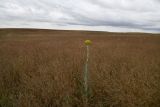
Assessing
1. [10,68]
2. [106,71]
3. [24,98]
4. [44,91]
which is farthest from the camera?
[10,68]

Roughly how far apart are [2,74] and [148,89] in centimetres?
343

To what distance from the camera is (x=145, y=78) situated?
132 inches

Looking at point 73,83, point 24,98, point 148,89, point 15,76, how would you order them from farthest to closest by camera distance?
point 15,76 < point 73,83 < point 24,98 < point 148,89

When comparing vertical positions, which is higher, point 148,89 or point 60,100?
point 148,89

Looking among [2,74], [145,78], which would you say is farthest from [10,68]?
[145,78]

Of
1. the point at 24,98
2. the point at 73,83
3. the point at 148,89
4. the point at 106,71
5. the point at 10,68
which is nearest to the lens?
the point at 148,89

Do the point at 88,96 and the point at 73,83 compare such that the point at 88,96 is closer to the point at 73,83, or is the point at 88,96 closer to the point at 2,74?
the point at 73,83

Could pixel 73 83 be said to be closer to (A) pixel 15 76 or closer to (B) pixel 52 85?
(B) pixel 52 85

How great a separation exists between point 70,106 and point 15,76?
2013 millimetres

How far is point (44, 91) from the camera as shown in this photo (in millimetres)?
3291

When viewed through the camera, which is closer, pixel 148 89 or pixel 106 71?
pixel 148 89

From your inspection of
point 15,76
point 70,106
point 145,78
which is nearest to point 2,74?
point 15,76

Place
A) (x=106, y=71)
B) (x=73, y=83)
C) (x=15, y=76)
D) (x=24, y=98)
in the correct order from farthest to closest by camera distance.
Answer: (x=15, y=76) → (x=106, y=71) → (x=73, y=83) → (x=24, y=98)

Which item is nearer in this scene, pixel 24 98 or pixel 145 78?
pixel 24 98
